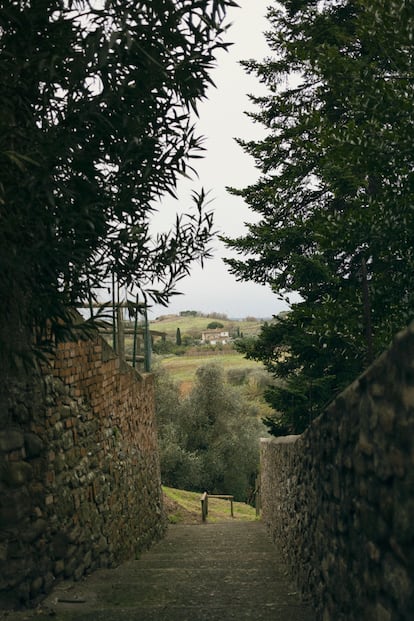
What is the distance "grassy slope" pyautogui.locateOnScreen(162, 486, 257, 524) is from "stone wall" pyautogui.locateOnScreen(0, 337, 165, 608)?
27.3 ft

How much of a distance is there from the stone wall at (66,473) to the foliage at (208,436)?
50.0 ft

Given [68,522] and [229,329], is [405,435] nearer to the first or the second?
[68,522]

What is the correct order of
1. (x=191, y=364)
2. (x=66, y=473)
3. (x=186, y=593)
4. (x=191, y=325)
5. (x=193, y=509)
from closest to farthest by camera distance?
(x=186, y=593), (x=66, y=473), (x=193, y=509), (x=191, y=364), (x=191, y=325)

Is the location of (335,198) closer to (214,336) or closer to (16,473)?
(16,473)

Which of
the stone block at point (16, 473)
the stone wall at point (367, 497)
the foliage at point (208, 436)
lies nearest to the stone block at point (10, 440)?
the stone block at point (16, 473)

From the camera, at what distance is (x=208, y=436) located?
88.8 feet

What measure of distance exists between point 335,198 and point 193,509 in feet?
38.3

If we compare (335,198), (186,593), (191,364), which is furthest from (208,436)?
(191,364)

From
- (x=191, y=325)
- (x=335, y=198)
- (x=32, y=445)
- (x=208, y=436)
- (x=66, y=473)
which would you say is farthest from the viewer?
(x=191, y=325)

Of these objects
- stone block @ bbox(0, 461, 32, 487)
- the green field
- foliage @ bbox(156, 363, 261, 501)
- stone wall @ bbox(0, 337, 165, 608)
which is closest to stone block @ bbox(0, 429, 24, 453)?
stone wall @ bbox(0, 337, 165, 608)

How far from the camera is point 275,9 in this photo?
13.8m

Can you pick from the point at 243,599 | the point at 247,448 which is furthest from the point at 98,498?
the point at 247,448

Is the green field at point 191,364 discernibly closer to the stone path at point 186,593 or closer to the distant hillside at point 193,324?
the distant hillside at point 193,324

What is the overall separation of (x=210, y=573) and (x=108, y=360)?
301cm
